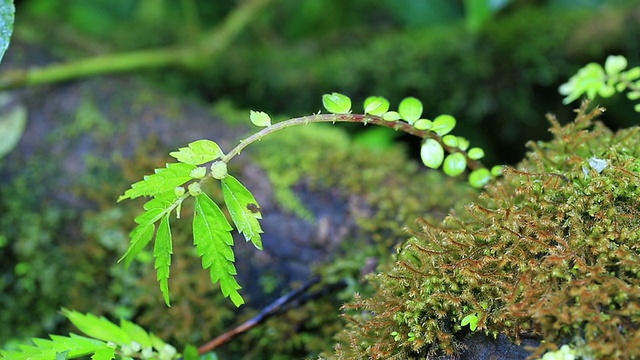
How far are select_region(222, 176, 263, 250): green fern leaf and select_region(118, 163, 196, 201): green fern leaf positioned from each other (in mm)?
72

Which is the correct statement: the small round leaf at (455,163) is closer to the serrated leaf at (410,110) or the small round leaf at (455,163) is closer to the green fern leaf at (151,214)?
the serrated leaf at (410,110)

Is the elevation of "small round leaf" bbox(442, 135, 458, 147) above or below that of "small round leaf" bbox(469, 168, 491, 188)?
above

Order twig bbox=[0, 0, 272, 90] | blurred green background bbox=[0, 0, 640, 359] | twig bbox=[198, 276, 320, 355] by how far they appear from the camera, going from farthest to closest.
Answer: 1. twig bbox=[0, 0, 272, 90]
2. blurred green background bbox=[0, 0, 640, 359]
3. twig bbox=[198, 276, 320, 355]

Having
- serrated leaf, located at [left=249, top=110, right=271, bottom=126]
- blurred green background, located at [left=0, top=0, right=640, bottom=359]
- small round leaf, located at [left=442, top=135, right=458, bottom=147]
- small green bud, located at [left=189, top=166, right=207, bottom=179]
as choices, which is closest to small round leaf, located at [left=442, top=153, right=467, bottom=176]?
small round leaf, located at [left=442, top=135, right=458, bottom=147]

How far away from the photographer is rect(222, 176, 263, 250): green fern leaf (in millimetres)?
932

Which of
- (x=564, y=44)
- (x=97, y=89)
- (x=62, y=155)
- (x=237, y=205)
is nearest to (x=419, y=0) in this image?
(x=564, y=44)

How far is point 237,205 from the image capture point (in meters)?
0.95

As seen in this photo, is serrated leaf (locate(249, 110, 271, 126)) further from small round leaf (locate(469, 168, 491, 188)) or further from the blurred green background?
the blurred green background

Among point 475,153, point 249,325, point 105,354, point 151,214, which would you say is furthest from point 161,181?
point 475,153

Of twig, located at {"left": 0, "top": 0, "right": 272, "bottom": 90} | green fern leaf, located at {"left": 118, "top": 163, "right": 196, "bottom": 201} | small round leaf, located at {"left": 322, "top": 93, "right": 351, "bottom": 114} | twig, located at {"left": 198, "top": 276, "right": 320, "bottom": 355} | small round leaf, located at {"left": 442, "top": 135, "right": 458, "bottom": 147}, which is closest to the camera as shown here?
green fern leaf, located at {"left": 118, "top": 163, "right": 196, "bottom": 201}

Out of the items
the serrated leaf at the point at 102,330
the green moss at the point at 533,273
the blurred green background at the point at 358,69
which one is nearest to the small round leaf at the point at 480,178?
the green moss at the point at 533,273

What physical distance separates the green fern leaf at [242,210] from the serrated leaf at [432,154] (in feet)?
1.18

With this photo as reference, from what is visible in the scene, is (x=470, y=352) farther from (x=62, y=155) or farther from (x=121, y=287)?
(x=62, y=155)

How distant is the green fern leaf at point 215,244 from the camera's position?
921 millimetres
